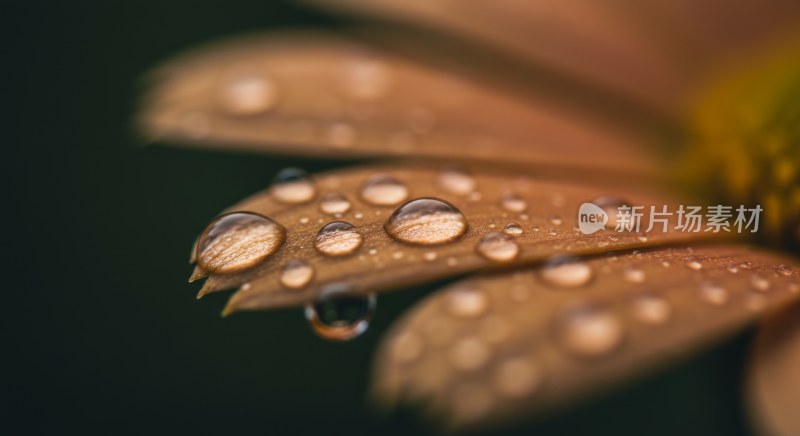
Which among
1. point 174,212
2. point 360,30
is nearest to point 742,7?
point 360,30

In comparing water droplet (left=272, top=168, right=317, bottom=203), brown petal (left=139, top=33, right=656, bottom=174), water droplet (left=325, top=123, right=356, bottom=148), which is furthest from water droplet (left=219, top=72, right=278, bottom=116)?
water droplet (left=272, top=168, right=317, bottom=203)

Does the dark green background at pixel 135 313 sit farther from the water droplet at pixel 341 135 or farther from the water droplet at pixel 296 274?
the water droplet at pixel 296 274

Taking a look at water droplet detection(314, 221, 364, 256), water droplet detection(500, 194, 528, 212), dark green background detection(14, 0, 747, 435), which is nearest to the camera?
water droplet detection(314, 221, 364, 256)

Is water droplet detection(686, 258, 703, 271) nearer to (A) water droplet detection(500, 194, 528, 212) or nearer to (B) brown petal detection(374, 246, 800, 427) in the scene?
(B) brown petal detection(374, 246, 800, 427)

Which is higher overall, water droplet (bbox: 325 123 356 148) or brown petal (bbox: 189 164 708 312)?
water droplet (bbox: 325 123 356 148)

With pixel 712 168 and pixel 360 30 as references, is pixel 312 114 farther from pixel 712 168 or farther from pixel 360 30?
pixel 712 168

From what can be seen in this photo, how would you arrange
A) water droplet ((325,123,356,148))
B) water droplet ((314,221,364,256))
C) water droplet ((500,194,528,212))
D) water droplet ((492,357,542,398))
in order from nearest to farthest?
water droplet ((492,357,542,398)) → water droplet ((314,221,364,256)) → water droplet ((500,194,528,212)) → water droplet ((325,123,356,148))

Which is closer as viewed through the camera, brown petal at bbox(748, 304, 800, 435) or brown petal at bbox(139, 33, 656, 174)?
brown petal at bbox(748, 304, 800, 435)
